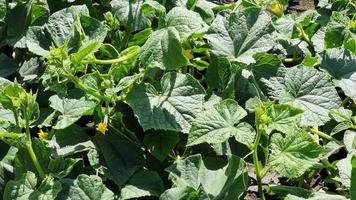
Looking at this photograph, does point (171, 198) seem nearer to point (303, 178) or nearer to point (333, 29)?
point (303, 178)

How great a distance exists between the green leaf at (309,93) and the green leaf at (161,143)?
44cm

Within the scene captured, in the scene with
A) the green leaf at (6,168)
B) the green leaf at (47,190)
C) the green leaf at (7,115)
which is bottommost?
the green leaf at (6,168)

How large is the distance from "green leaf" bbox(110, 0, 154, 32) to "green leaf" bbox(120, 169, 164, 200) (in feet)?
2.25

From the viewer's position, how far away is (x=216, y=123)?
7.11ft

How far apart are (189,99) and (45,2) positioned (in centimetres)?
104

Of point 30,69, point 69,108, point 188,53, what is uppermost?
A: point 188,53

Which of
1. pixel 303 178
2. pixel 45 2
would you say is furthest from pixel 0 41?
pixel 303 178

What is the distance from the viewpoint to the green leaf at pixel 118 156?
2.26m

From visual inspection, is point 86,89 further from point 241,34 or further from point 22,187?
point 241,34

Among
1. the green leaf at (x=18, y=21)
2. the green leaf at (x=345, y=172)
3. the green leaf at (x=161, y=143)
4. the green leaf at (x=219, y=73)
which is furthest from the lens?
the green leaf at (x=18, y=21)

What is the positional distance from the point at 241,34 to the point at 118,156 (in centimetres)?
69

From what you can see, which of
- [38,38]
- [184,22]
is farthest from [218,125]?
[38,38]

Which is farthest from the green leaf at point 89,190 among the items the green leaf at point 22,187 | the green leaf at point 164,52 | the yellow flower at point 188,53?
the yellow flower at point 188,53

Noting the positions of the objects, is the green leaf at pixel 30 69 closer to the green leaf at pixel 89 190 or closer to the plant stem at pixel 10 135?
the plant stem at pixel 10 135
